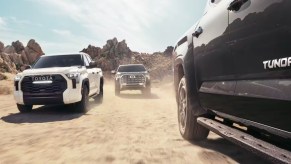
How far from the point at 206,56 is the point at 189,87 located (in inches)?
35.3

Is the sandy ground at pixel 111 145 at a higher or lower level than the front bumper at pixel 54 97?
lower

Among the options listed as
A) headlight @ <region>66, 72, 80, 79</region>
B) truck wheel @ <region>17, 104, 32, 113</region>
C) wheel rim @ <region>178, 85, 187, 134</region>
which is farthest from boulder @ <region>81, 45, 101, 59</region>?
wheel rim @ <region>178, 85, 187, 134</region>

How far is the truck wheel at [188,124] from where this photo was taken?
16.5 feet

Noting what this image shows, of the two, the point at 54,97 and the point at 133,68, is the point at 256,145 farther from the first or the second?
the point at 133,68

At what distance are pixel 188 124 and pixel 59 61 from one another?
7067mm

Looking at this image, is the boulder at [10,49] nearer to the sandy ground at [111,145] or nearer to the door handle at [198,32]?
the sandy ground at [111,145]

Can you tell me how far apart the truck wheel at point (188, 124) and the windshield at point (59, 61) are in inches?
246

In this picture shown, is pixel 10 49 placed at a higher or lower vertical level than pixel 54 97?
higher

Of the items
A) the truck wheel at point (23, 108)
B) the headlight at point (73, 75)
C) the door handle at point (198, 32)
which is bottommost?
the truck wheel at point (23, 108)

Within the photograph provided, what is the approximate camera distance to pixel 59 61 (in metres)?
11.4

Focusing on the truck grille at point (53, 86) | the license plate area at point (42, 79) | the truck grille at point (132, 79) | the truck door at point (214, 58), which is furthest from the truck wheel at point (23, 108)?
the truck grille at point (132, 79)

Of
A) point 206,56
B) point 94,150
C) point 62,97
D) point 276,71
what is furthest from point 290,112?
point 62,97

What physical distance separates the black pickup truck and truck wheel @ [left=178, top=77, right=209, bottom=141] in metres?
0.17

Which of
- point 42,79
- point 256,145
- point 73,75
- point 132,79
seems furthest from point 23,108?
point 132,79
